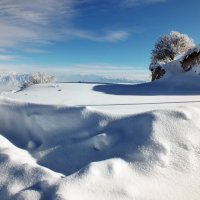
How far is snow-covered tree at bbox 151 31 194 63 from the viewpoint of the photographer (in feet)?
138

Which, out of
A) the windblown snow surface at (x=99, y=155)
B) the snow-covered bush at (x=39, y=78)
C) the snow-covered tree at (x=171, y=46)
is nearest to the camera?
the windblown snow surface at (x=99, y=155)

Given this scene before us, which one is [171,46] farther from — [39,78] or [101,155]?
[101,155]

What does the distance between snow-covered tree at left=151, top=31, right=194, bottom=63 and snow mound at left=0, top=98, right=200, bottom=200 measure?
123 feet

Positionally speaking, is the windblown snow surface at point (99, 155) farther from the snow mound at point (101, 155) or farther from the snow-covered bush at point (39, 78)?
the snow-covered bush at point (39, 78)

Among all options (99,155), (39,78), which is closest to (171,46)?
(39,78)

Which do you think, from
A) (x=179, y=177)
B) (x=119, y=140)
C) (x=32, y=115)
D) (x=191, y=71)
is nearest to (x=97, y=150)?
(x=119, y=140)

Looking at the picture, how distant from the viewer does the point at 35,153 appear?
Answer: 18.7 feet

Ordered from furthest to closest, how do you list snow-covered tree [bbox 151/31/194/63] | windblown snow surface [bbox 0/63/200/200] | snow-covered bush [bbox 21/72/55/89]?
1. snow-covered bush [bbox 21/72/55/89]
2. snow-covered tree [bbox 151/31/194/63]
3. windblown snow surface [bbox 0/63/200/200]

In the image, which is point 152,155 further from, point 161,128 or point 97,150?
point 97,150

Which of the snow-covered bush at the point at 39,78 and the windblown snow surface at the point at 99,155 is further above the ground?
the windblown snow surface at the point at 99,155

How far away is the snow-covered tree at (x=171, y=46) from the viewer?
138 ft

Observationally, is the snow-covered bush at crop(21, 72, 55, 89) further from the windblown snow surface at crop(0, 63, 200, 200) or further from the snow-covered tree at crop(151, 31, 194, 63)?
the windblown snow surface at crop(0, 63, 200, 200)

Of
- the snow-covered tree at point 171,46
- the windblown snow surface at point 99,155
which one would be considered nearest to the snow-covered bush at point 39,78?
the snow-covered tree at point 171,46

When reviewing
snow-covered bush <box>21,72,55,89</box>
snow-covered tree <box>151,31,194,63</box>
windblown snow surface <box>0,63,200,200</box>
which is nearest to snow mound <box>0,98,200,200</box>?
windblown snow surface <box>0,63,200,200</box>
